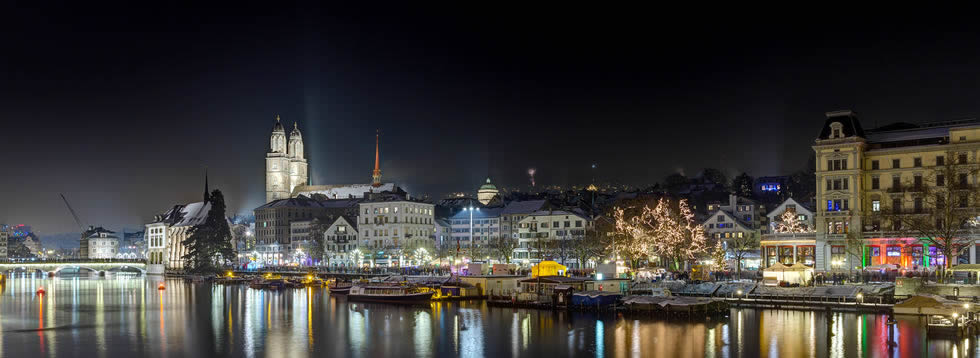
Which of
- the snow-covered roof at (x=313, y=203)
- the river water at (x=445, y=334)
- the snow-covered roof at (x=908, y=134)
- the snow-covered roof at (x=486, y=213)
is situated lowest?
the river water at (x=445, y=334)

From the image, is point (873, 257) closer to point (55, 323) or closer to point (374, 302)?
point (374, 302)

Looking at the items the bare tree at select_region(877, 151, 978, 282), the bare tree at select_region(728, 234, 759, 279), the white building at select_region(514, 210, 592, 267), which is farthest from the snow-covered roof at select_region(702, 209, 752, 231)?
the bare tree at select_region(877, 151, 978, 282)

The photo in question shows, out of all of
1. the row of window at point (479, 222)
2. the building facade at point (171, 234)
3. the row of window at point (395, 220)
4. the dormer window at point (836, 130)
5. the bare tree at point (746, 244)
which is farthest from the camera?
the building facade at point (171, 234)

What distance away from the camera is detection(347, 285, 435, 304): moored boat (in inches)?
2980

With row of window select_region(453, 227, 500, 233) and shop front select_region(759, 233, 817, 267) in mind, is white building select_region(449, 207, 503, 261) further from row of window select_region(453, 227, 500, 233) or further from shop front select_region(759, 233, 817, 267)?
shop front select_region(759, 233, 817, 267)

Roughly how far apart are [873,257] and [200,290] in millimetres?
75425

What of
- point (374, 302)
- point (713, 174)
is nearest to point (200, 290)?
point (374, 302)

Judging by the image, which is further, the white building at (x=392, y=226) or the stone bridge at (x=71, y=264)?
the white building at (x=392, y=226)

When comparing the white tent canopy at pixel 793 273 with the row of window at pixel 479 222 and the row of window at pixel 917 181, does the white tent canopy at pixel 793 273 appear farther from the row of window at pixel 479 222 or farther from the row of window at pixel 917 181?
the row of window at pixel 479 222

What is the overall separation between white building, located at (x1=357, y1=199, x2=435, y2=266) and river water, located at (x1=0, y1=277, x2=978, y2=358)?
6733cm

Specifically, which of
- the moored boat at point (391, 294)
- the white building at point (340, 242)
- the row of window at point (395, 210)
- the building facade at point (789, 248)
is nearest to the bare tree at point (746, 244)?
the building facade at point (789, 248)

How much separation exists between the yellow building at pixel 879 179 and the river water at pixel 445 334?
22.5 metres

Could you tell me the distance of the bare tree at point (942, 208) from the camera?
223 feet

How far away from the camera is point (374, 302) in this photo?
78750mm
